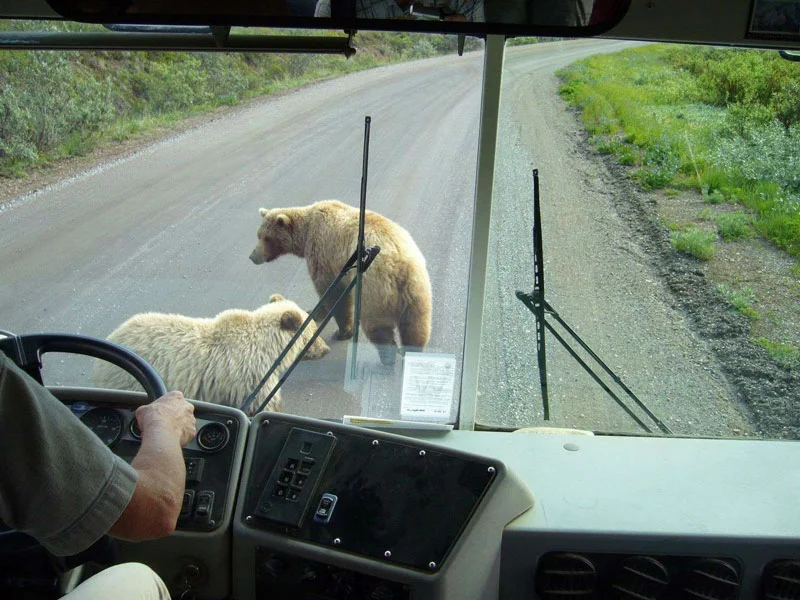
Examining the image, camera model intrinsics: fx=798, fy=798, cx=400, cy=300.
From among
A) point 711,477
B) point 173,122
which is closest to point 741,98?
point 711,477

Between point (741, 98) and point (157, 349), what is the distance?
2.41m

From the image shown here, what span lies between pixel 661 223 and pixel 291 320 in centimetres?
146

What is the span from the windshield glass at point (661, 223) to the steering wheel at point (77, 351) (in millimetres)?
1360

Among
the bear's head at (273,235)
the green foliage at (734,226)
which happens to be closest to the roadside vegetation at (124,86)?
the bear's head at (273,235)

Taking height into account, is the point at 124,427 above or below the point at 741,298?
below

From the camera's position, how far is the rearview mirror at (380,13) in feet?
6.41

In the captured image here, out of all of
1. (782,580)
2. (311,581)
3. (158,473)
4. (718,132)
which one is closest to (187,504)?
(311,581)

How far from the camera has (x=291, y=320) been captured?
3141mm

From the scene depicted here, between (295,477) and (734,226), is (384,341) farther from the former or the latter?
(734,226)

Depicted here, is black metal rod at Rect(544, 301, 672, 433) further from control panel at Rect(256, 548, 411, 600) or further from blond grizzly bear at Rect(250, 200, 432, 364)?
control panel at Rect(256, 548, 411, 600)

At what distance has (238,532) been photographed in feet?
8.58

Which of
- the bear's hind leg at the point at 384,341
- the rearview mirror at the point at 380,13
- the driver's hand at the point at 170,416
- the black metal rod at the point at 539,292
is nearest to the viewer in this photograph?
the rearview mirror at the point at 380,13

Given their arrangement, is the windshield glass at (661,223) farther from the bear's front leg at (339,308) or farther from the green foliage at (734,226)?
the bear's front leg at (339,308)

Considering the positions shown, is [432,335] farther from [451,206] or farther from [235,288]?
[235,288]
